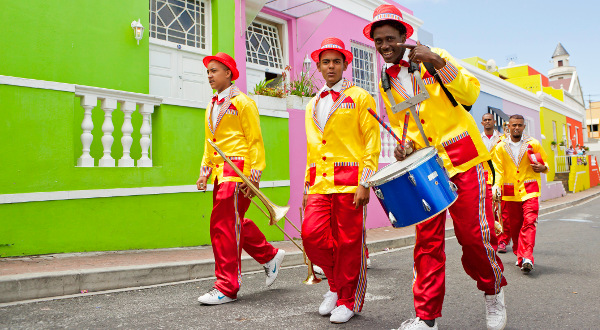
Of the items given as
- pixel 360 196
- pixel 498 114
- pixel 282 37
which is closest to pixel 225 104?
pixel 360 196

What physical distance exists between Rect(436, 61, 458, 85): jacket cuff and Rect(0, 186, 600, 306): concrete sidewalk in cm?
354

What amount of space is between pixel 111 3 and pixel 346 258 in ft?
19.5

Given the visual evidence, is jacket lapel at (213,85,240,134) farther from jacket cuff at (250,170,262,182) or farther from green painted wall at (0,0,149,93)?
green painted wall at (0,0,149,93)

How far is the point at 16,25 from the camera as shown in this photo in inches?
241

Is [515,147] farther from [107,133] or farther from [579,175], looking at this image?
[579,175]

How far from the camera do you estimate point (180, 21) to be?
8.95m

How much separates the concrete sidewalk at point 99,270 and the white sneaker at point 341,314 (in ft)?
7.66

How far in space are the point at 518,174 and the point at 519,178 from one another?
0.07 m

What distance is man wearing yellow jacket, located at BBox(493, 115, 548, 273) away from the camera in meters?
6.01

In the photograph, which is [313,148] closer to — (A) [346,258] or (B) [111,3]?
(A) [346,258]

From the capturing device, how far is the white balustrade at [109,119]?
19.0 feet

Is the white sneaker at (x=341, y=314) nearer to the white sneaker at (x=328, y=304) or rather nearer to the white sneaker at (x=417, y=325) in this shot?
the white sneaker at (x=328, y=304)

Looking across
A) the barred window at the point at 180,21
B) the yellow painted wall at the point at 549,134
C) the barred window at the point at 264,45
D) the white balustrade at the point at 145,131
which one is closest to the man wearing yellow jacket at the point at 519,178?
the white balustrade at the point at 145,131

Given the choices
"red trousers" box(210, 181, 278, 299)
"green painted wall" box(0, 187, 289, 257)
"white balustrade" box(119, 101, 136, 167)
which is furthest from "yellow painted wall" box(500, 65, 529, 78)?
"red trousers" box(210, 181, 278, 299)
